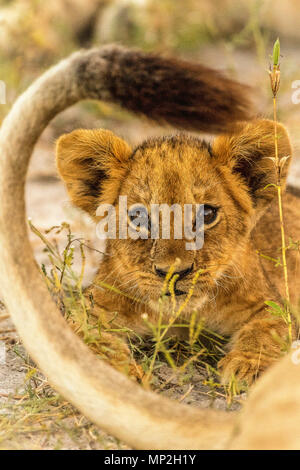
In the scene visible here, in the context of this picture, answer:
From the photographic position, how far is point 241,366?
1.62 meters

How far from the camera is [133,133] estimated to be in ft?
13.3

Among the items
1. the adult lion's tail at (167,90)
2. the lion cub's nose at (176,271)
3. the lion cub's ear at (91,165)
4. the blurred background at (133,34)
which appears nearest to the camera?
the lion cub's nose at (176,271)

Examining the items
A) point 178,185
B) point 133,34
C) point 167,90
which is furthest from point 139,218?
point 133,34

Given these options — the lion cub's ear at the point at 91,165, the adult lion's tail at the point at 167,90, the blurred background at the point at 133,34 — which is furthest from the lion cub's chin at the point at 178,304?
the blurred background at the point at 133,34

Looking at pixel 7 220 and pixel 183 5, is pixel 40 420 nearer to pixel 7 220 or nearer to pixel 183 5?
pixel 7 220

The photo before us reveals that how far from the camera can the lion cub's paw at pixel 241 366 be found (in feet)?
5.19

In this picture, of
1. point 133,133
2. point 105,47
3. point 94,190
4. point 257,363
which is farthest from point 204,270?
point 133,133

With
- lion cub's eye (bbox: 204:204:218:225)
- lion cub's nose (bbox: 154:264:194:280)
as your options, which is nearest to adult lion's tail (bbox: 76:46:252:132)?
lion cub's eye (bbox: 204:204:218:225)

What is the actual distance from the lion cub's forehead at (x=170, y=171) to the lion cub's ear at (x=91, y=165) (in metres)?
0.06

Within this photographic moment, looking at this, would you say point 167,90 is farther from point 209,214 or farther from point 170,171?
point 209,214

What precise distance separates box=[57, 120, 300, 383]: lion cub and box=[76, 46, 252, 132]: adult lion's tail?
11 cm

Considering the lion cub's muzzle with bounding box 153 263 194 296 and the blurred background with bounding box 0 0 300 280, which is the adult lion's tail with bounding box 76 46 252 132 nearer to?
the lion cub's muzzle with bounding box 153 263 194 296

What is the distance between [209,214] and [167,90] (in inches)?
15.1

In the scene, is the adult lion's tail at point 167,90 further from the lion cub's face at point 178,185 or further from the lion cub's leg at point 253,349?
the lion cub's leg at point 253,349
